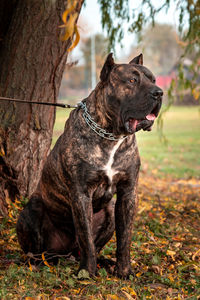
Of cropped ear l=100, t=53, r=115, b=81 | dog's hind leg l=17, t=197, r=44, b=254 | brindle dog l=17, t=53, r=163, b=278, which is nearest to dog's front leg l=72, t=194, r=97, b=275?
brindle dog l=17, t=53, r=163, b=278

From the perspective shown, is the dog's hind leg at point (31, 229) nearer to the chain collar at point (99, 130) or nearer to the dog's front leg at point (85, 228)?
the dog's front leg at point (85, 228)

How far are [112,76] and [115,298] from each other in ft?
5.25

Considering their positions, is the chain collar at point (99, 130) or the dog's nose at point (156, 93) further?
the chain collar at point (99, 130)

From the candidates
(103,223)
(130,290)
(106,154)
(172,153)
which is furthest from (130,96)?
(172,153)

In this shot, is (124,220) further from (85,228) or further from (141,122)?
(141,122)

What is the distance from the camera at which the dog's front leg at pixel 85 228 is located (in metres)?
3.10

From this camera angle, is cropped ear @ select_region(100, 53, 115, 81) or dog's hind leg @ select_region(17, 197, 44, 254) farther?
dog's hind leg @ select_region(17, 197, 44, 254)

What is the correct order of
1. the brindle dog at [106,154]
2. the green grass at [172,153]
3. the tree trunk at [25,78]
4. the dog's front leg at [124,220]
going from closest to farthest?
1. the brindle dog at [106,154]
2. the dog's front leg at [124,220]
3. the tree trunk at [25,78]
4. the green grass at [172,153]

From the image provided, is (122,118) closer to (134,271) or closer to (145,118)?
(145,118)

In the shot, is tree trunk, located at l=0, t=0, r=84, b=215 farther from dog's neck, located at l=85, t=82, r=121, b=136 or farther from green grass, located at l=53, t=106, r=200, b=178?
green grass, located at l=53, t=106, r=200, b=178

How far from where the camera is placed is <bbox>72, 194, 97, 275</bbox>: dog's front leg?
3104 millimetres

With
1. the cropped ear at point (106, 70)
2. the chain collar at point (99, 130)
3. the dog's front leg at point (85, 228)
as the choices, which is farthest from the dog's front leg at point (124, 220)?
the cropped ear at point (106, 70)

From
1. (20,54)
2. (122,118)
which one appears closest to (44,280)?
(122,118)

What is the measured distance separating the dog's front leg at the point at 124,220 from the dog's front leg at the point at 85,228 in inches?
10.1
